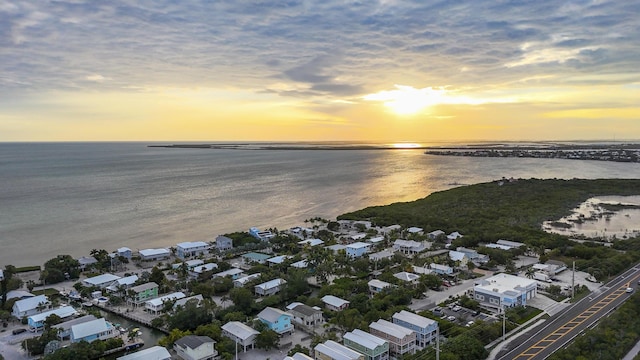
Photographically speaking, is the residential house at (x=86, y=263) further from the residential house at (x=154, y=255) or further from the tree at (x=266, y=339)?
the tree at (x=266, y=339)

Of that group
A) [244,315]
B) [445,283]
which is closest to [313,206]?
[445,283]

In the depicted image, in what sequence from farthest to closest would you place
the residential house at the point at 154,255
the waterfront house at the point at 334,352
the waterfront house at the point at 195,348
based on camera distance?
the residential house at the point at 154,255 → the waterfront house at the point at 195,348 → the waterfront house at the point at 334,352

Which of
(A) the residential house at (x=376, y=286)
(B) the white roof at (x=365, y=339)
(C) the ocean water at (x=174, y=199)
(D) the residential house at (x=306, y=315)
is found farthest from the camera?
(C) the ocean water at (x=174, y=199)

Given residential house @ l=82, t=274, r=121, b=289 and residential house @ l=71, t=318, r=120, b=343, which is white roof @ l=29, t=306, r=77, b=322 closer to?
residential house @ l=71, t=318, r=120, b=343

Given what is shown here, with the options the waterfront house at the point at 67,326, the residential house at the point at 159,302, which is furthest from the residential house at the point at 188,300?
the waterfront house at the point at 67,326

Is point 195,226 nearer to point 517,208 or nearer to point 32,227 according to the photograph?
point 32,227

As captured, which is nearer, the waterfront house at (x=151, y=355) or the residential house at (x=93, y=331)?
the waterfront house at (x=151, y=355)

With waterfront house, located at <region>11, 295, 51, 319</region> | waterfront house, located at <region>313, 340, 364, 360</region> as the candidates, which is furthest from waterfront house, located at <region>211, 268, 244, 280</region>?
waterfront house, located at <region>313, 340, 364, 360</region>
